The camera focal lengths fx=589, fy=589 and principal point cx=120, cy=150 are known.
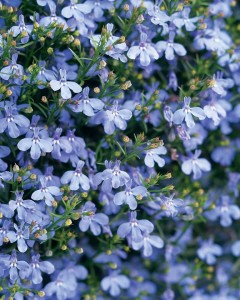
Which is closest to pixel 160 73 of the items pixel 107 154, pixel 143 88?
pixel 143 88

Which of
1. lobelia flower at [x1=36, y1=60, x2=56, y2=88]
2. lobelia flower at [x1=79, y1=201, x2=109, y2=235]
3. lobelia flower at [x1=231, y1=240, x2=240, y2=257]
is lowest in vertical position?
lobelia flower at [x1=231, y1=240, x2=240, y2=257]

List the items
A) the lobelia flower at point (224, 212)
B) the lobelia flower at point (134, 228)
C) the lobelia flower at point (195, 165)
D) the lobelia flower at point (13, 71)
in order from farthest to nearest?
the lobelia flower at point (224, 212) < the lobelia flower at point (195, 165) < the lobelia flower at point (134, 228) < the lobelia flower at point (13, 71)

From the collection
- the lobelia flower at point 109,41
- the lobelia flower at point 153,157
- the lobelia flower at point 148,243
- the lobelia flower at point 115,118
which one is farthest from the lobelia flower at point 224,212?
the lobelia flower at point 109,41

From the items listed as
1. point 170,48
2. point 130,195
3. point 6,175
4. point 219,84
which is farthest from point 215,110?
point 6,175

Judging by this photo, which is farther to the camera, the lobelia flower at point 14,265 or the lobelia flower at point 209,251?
the lobelia flower at point 209,251

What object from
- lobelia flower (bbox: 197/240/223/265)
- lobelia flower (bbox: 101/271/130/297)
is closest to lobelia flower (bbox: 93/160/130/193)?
lobelia flower (bbox: 101/271/130/297)

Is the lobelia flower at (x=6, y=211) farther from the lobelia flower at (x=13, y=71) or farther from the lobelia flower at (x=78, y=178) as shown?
the lobelia flower at (x=13, y=71)

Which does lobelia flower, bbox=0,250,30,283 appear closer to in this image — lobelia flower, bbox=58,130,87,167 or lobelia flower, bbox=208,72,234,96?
lobelia flower, bbox=58,130,87,167
